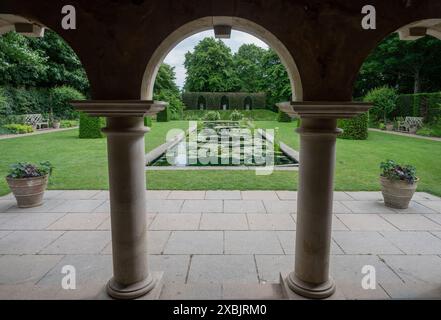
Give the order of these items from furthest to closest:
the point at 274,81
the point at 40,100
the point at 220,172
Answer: the point at 274,81 → the point at 40,100 → the point at 220,172

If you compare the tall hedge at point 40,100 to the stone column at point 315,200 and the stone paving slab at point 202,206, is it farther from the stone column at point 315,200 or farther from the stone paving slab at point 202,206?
the stone column at point 315,200

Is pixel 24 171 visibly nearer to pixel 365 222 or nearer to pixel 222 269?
pixel 222 269

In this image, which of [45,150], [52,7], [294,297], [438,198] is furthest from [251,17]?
[45,150]

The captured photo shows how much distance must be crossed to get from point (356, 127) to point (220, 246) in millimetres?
15105

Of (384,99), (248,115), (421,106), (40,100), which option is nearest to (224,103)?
(248,115)

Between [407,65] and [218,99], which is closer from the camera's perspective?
[407,65]

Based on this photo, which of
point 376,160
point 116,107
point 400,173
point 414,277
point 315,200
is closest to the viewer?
point 116,107

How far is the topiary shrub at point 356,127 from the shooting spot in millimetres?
17328

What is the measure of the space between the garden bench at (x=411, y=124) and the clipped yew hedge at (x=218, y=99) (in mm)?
25898

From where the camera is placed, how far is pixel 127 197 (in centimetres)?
324

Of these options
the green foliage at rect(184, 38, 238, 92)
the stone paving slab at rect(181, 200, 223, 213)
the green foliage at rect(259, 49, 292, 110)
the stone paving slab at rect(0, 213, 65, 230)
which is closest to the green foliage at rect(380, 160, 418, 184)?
the stone paving slab at rect(181, 200, 223, 213)

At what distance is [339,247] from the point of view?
4785 millimetres

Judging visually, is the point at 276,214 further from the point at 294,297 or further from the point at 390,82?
the point at 390,82

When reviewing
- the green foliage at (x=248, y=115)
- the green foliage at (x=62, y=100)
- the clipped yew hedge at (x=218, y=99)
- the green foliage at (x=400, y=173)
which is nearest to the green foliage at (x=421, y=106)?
the green foliage at (x=248, y=115)
